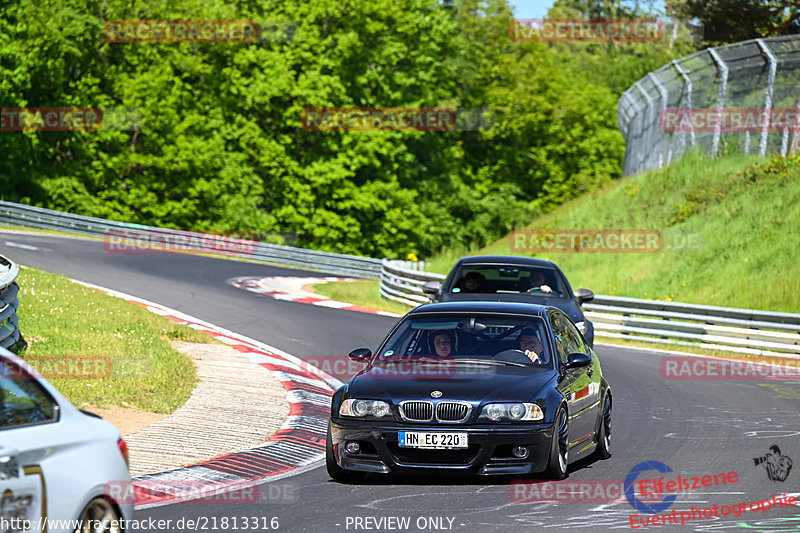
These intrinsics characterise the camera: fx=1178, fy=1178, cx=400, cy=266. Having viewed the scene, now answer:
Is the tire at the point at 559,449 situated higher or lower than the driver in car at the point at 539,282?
lower

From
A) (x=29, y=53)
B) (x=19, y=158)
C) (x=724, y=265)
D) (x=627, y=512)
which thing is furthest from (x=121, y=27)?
(x=627, y=512)

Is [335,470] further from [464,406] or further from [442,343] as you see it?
[442,343]

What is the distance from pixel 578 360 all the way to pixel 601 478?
99 cm

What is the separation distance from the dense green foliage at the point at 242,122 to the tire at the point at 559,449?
45894mm

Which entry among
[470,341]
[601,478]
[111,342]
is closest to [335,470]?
[470,341]

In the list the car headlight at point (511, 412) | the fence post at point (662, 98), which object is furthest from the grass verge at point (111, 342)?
the fence post at point (662, 98)

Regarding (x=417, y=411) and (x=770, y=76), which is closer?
(x=417, y=411)

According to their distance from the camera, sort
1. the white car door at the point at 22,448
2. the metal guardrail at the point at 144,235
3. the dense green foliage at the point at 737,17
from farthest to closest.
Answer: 1. the dense green foliage at the point at 737,17
2. the metal guardrail at the point at 144,235
3. the white car door at the point at 22,448

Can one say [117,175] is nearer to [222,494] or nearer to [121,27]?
[121,27]

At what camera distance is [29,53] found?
2071 inches

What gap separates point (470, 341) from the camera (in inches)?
411

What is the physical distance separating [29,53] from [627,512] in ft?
161

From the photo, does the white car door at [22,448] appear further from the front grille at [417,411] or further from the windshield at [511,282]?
the windshield at [511,282]

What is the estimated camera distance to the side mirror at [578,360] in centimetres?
982
